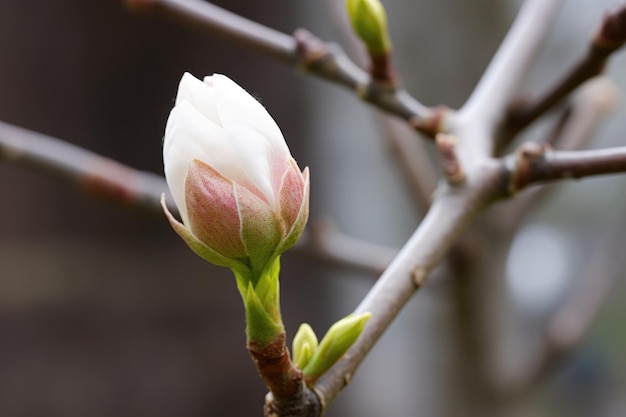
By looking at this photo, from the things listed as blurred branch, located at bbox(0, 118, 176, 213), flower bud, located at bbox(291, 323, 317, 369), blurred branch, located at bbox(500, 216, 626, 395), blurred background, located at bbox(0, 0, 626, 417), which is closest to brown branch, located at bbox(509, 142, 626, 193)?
flower bud, located at bbox(291, 323, 317, 369)

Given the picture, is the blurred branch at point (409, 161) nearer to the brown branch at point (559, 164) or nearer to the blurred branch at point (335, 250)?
the blurred branch at point (335, 250)

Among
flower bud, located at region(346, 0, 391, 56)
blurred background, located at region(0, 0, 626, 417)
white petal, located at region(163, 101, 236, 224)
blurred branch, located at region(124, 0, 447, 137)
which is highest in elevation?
flower bud, located at region(346, 0, 391, 56)

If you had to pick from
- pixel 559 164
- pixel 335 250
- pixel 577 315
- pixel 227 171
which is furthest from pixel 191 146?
pixel 577 315

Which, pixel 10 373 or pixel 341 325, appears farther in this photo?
pixel 10 373

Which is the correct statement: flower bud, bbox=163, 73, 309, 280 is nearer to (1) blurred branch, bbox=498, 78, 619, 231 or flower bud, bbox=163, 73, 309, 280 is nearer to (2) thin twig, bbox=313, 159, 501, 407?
(2) thin twig, bbox=313, 159, 501, 407

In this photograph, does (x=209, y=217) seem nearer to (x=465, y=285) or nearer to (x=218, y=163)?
(x=218, y=163)

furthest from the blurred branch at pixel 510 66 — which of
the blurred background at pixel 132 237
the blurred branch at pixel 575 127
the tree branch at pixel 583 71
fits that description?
the blurred background at pixel 132 237

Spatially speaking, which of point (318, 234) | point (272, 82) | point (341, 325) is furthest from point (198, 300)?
point (341, 325)
